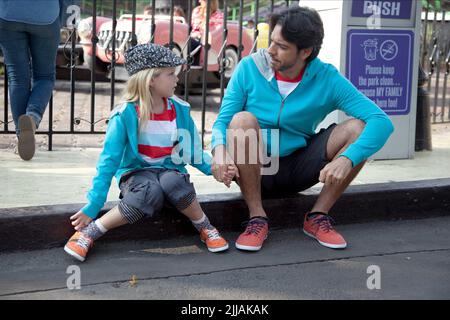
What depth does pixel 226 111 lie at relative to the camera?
4.24 metres

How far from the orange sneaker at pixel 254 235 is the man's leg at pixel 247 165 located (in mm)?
50

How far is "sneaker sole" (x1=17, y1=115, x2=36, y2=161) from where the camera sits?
5262mm

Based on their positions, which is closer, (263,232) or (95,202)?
(95,202)

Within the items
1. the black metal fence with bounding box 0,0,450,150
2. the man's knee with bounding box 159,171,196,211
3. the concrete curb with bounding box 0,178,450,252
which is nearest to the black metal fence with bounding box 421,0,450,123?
the black metal fence with bounding box 0,0,450,150

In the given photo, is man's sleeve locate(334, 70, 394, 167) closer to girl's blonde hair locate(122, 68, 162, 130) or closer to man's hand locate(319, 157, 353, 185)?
man's hand locate(319, 157, 353, 185)

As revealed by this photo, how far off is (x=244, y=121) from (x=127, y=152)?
24.7 inches

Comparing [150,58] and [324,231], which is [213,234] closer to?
[324,231]

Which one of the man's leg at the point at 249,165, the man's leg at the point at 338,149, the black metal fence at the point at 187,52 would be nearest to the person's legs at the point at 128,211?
the man's leg at the point at 249,165

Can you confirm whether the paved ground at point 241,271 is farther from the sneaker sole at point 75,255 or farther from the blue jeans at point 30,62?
the blue jeans at point 30,62

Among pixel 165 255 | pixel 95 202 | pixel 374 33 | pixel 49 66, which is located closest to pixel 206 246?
pixel 165 255

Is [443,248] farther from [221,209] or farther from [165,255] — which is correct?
[165,255]

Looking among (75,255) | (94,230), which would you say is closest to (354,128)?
(94,230)

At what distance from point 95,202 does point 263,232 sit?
941 mm

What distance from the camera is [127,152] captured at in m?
3.99
